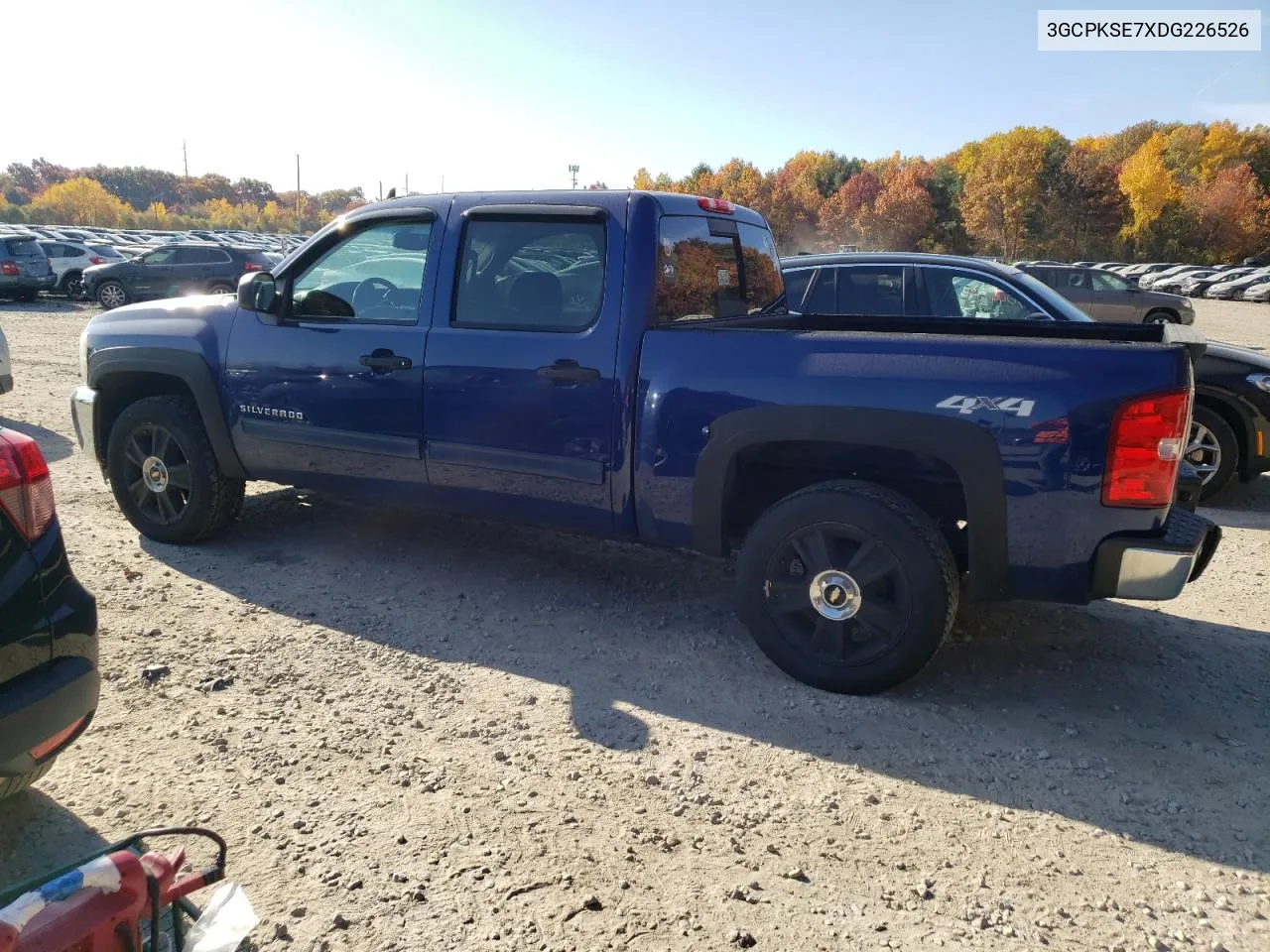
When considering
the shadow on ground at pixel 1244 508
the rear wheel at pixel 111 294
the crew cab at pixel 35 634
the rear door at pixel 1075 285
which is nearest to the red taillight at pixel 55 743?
the crew cab at pixel 35 634

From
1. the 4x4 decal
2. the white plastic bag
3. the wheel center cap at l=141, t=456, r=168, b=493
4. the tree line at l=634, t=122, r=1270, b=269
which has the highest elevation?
the tree line at l=634, t=122, r=1270, b=269

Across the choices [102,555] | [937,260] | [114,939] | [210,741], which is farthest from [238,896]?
[937,260]

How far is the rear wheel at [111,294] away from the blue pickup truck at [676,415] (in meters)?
17.7

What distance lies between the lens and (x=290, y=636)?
4.00 meters

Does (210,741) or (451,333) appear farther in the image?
(451,333)

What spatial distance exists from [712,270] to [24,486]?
9.72 feet

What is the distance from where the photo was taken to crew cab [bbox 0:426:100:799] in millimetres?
2270

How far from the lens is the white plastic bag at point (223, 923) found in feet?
6.79

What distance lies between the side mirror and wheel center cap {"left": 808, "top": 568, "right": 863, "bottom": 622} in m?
3.08

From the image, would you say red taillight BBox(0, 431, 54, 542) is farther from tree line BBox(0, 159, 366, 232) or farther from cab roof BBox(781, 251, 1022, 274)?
tree line BBox(0, 159, 366, 232)

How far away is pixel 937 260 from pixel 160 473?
5.45 m

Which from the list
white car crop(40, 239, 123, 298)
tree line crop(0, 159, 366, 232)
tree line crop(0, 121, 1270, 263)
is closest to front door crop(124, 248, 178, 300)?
white car crop(40, 239, 123, 298)

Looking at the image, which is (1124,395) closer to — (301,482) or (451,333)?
(451,333)

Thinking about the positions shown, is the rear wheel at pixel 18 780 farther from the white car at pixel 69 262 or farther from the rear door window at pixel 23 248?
the white car at pixel 69 262
